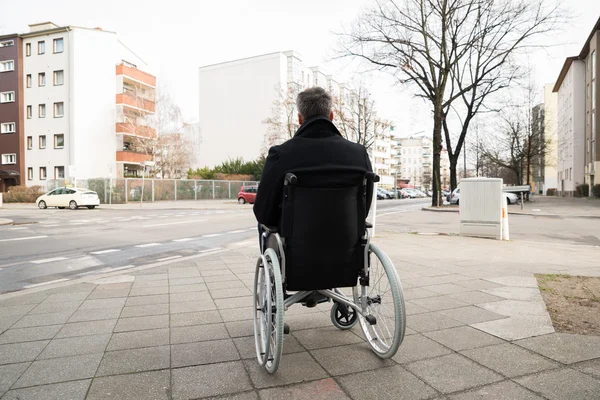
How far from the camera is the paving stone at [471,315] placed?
3918 mm

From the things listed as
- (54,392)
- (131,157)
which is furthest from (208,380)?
(131,157)

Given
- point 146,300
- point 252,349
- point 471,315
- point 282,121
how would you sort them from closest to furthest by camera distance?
point 252,349 < point 471,315 < point 146,300 < point 282,121

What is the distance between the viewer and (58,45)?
44.9 meters

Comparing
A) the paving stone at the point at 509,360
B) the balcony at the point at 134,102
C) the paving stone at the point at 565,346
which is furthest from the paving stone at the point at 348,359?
the balcony at the point at 134,102

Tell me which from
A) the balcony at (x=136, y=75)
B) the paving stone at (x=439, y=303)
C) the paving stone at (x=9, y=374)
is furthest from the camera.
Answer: the balcony at (x=136, y=75)

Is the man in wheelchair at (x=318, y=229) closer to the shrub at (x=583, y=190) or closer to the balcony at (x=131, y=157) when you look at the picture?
the balcony at (x=131, y=157)

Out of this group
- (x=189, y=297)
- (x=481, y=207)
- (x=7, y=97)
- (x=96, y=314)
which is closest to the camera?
(x=96, y=314)

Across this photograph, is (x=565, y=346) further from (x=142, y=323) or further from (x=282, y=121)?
(x=282, y=121)

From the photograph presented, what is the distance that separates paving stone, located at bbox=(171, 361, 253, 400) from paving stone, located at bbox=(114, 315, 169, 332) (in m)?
1.06

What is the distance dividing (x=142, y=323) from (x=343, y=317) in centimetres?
174

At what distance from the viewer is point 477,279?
5.70 meters

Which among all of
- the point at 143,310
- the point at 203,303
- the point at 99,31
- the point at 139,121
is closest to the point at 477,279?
the point at 203,303

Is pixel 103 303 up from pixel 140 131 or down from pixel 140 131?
Answer: down

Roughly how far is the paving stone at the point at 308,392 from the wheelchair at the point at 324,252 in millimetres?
165
